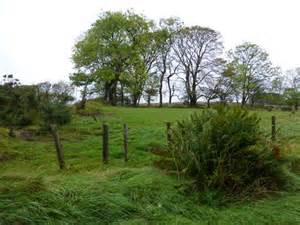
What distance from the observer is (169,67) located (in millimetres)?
44094

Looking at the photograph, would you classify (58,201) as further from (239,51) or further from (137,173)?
(239,51)

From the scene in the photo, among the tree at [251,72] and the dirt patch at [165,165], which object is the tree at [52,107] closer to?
the dirt patch at [165,165]

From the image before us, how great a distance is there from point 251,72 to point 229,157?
39322 mm

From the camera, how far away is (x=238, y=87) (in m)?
41.9

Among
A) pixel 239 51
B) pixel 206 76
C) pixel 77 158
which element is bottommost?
pixel 77 158

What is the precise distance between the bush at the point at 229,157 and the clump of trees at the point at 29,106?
10.5m

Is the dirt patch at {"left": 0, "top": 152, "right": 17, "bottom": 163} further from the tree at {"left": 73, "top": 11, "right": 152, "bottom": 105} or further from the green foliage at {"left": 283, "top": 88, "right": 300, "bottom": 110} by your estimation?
the green foliage at {"left": 283, "top": 88, "right": 300, "bottom": 110}

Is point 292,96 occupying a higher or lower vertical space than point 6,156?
higher

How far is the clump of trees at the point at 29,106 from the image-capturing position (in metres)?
13.9

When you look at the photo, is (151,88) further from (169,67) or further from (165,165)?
(165,165)

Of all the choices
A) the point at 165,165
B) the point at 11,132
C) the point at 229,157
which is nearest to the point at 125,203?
the point at 165,165

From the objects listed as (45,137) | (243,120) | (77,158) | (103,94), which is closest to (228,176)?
(243,120)

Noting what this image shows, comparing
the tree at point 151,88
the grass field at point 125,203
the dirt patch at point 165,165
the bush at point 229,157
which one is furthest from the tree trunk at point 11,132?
the tree at point 151,88

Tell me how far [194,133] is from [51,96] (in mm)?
12496
